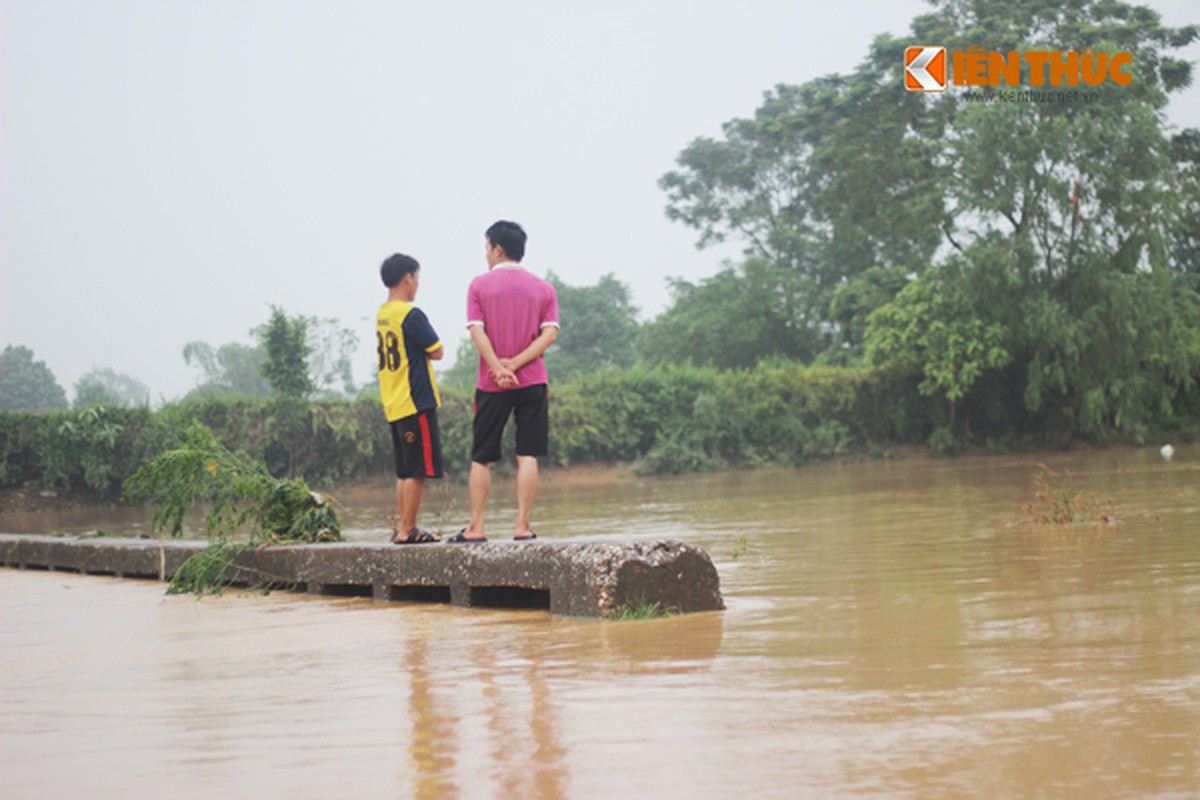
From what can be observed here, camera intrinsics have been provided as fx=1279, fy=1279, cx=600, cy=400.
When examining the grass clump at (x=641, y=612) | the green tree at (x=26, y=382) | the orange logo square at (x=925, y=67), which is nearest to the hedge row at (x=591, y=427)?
the orange logo square at (x=925, y=67)

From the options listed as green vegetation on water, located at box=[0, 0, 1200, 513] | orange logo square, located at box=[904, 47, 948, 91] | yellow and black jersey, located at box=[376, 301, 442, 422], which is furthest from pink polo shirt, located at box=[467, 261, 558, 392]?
orange logo square, located at box=[904, 47, 948, 91]

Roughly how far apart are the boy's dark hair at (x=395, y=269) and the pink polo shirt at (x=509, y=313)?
0.64 meters

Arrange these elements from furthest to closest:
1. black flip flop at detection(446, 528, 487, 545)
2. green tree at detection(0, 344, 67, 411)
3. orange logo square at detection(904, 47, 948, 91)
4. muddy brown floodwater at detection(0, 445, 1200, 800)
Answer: green tree at detection(0, 344, 67, 411) → orange logo square at detection(904, 47, 948, 91) → black flip flop at detection(446, 528, 487, 545) → muddy brown floodwater at detection(0, 445, 1200, 800)

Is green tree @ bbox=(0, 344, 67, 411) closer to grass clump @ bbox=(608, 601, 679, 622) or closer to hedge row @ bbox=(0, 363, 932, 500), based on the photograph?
hedge row @ bbox=(0, 363, 932, 500)

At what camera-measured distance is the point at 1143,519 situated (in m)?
8.93

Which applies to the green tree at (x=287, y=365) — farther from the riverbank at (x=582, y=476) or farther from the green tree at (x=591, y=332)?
the green tree at (x=591, y=332)

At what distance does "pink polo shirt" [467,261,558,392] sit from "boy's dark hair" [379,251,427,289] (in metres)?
0.64

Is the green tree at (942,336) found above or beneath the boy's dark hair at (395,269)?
above

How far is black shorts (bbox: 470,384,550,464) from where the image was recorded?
252 inches

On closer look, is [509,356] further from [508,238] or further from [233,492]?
[233,492]

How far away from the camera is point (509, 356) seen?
6375 millimetres

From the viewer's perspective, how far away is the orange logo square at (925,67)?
3678cm

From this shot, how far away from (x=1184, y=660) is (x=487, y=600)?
11.0ft

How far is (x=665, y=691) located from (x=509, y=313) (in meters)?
3.10
